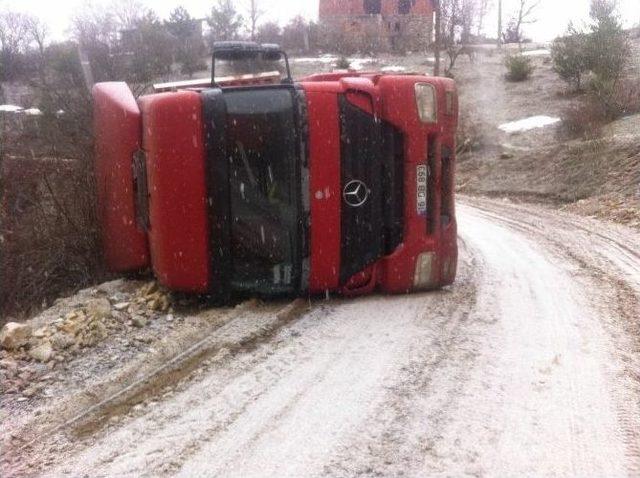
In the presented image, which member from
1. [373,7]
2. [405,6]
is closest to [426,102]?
[405,6]

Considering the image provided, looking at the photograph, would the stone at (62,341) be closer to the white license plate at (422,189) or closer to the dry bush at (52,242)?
the white license plate at (422,189)

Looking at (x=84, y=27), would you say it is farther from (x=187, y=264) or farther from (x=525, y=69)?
(x=187, y=264)

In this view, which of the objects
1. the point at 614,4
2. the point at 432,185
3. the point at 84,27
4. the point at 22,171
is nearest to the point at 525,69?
the point at 614,4

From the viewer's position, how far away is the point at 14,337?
3.48 meters

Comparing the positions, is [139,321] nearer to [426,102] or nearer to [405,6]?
[426,102]

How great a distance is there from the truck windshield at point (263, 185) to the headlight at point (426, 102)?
2.89 feet

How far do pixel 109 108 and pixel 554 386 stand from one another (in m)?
3.49

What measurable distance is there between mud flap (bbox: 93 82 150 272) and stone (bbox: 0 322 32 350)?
126 centimetres

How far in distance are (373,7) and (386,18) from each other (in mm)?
1420

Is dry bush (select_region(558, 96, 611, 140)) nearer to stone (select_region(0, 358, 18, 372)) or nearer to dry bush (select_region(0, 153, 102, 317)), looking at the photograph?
dry bush (select_region(0, 153, 102, 317))

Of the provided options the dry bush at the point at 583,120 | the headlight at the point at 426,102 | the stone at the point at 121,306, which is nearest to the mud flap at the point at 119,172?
the stone at the point at 121,306

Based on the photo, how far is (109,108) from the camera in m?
4.64

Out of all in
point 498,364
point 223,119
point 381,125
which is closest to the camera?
point 498,364

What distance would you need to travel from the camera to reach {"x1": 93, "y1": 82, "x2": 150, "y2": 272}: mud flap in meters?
4.55
